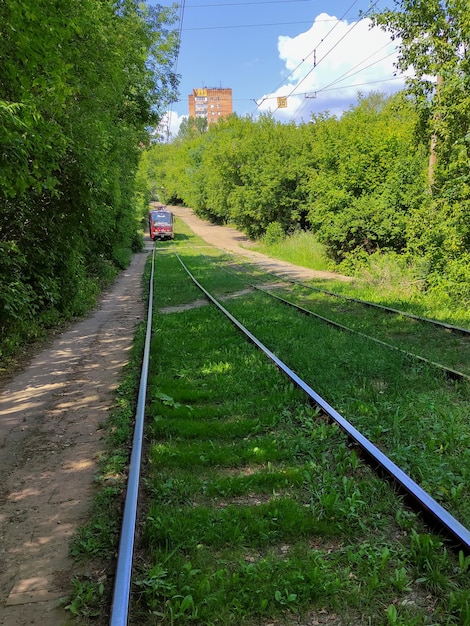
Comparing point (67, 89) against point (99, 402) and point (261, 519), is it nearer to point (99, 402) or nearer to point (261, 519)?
point (99, 402)

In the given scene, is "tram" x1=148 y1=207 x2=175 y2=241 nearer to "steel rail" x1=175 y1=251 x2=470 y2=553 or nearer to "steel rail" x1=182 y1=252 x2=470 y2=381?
"steel rail" x1=182 y1=252 x2=470 y2=381

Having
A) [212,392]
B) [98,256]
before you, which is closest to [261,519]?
[212,392]

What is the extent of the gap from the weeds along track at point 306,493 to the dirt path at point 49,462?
56cm

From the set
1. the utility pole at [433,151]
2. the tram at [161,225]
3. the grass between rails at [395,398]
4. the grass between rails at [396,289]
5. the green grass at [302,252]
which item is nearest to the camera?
the grass between rails at [395,398]

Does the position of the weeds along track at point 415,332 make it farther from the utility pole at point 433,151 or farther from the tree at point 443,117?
the utility pole at point 433,151

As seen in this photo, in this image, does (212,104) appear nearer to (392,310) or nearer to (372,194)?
(372,194)

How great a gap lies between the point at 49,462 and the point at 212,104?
182893 mm

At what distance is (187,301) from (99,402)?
816 centimetres

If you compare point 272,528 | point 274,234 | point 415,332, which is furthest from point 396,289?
point 274,234

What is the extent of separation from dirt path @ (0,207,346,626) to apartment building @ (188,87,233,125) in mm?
167732

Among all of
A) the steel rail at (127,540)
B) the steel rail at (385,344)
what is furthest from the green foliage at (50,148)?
the steel rail at (385,344)

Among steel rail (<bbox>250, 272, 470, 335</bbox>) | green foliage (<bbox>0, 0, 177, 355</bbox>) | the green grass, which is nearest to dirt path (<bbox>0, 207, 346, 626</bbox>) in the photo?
green foliage (<bbox>0, 0, 177, 355</bbox>)

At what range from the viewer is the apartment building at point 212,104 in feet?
541

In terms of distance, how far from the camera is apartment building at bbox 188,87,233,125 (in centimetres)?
16488
